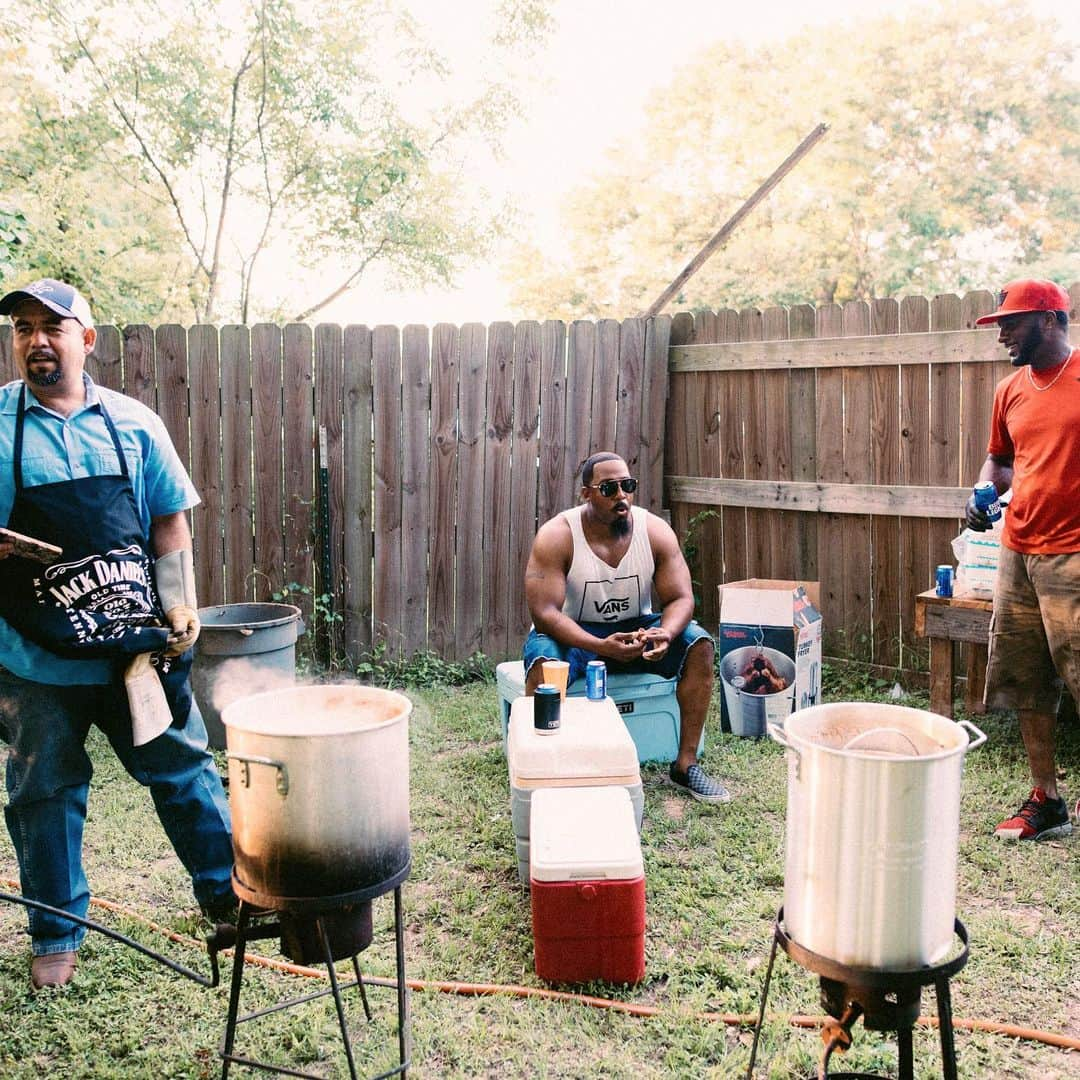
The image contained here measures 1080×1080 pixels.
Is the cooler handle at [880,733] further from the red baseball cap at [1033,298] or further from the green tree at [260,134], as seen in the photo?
the green tree at [260,134]

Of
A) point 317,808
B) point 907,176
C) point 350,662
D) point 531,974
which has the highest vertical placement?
point 907,176

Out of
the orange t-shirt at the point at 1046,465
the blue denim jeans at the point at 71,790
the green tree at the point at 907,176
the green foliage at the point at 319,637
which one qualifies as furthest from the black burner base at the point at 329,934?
the green tree at the point at 907,176

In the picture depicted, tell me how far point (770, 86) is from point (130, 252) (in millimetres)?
19296

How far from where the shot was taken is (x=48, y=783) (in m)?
2.65

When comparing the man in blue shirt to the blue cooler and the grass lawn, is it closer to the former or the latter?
the grass lawn

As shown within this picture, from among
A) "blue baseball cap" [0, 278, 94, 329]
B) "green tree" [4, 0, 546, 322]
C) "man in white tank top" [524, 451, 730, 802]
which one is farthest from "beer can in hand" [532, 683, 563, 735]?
"green tree" [4, 0, 546, 322]

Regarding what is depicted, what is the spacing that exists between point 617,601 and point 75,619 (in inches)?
96.1

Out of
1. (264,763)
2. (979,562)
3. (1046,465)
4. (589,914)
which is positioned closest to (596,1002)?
(589,914)

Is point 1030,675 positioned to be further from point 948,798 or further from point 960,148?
point 960,148

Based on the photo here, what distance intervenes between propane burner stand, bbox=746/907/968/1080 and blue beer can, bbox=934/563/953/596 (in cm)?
304

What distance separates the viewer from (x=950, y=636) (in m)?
4.68

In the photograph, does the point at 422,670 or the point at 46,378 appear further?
the point at 422,670

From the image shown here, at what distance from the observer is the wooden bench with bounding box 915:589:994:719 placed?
180 inches

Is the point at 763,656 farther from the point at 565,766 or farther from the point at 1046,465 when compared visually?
the point at 565,766
